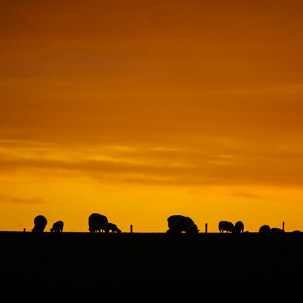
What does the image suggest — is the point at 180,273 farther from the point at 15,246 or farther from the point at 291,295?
the point at 15,246

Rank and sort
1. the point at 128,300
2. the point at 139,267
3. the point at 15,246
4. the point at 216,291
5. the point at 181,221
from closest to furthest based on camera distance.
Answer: the point at 128,300
the point at 216,291
the point at 139,267
the point at 15,246
the point at 181,221

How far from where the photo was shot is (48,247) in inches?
1412

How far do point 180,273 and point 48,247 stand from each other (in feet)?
40.9

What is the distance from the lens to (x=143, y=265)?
2747 centimetres

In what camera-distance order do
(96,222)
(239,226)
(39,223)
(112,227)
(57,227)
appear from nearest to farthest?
(96,222)
(57,227)
(112,227)
(39,223)
(239,226)

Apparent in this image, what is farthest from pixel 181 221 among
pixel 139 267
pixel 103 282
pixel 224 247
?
pixel 103 282

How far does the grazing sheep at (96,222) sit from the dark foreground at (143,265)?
108ft

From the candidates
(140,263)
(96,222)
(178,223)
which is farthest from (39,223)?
(140,263)

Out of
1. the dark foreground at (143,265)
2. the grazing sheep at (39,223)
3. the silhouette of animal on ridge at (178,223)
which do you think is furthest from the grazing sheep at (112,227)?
the dark foreground at (143,265)

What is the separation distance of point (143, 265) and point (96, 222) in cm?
4521

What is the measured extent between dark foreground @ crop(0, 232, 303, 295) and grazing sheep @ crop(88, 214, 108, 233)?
108ft

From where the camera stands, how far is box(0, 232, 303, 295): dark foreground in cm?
2217

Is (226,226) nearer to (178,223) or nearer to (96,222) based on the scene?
(178,223)

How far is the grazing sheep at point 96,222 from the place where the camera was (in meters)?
72.0
